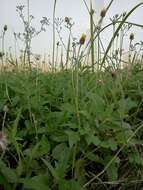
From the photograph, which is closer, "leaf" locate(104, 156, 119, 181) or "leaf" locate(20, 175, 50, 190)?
"leaf" locate(20, 175, 50, 190)

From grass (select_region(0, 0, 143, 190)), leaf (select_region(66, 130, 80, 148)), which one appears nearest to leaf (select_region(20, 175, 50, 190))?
grass (select_region(0, 0, 143, 190))

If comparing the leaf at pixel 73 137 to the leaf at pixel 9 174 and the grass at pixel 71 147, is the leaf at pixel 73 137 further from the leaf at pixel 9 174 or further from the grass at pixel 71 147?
the leaf at pixel 9 174

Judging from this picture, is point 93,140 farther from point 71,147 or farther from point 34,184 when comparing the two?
point 34,184

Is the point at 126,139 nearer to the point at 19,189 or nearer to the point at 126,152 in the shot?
the point at 126,152

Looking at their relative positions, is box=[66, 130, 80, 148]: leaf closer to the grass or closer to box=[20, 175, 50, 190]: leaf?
the grass

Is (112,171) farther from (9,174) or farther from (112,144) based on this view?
(9,174)

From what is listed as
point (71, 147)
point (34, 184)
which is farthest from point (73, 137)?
point (34, 184)

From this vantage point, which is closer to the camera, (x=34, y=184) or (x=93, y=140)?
(x=34, y=184)

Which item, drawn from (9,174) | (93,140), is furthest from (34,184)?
(93,140)

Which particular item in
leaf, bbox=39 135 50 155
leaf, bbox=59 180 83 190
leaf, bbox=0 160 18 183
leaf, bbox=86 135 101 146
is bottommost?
leaf, bbox=59 180 83 190

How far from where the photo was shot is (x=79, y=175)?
71cm

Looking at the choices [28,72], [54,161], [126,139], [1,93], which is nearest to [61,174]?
[54,161]

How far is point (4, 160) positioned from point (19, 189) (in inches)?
2.9

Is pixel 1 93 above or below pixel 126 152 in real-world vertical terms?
above
